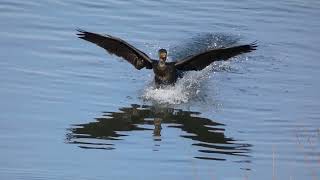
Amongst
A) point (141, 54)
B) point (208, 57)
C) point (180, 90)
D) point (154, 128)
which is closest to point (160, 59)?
point (141, 54)

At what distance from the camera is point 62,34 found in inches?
628

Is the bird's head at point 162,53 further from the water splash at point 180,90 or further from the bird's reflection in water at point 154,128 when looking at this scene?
the bird's reflection in water at point 154,128

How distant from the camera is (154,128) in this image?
11789 millimetres

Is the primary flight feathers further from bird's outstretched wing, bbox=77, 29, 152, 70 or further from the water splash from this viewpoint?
the water splash

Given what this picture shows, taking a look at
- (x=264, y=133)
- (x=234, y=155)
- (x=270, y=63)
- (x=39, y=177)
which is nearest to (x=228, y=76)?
(x=270, y=63)

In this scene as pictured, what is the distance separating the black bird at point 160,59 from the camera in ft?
46.0

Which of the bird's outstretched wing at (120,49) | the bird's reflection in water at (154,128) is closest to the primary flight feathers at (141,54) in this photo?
the bird's outstretched wing at (120,49)

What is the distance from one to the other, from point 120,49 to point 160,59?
0.59 meters

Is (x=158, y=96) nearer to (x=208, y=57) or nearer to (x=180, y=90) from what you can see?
(x=180, y=90)

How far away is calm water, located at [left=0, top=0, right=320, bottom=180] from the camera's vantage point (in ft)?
33.6

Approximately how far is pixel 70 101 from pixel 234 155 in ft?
9.02

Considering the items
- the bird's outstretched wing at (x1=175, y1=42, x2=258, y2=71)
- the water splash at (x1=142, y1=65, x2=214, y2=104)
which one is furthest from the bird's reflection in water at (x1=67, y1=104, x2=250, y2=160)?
the bird's outstretched wing at (x1=175, y1=42, x2=258, y2=71)

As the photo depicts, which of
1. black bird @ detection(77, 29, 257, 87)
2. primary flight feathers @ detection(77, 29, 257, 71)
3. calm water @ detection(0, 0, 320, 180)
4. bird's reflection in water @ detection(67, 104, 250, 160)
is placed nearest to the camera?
calm water @ detection(0, 0, 320, 180)

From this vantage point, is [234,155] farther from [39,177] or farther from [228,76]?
[228,76]
